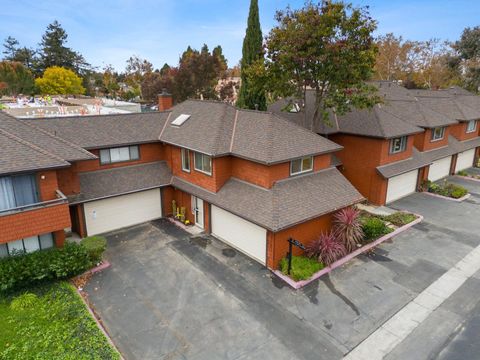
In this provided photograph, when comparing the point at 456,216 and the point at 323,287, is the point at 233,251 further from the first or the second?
the point at 456,216

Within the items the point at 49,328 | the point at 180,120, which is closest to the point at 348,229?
the point at 180,120

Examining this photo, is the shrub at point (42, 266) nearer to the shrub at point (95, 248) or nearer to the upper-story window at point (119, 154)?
the shrub at point (95, 248)

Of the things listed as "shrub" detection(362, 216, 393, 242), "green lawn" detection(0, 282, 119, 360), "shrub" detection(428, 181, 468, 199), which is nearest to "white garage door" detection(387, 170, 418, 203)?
"shrub" detection(428, 181, 468, 199)

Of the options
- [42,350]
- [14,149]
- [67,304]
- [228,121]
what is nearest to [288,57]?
[228,121]

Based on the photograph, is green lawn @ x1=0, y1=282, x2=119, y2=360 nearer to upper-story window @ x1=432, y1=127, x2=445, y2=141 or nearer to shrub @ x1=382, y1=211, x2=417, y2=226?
shrub @ x1=382, y1=211, x2=417, y2=226

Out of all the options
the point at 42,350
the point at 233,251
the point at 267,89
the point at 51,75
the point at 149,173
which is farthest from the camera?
the point at 51,75

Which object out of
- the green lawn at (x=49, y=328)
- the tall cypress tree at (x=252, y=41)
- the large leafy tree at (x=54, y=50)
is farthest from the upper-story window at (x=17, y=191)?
the large leafy tree at (x=54, y=50)
